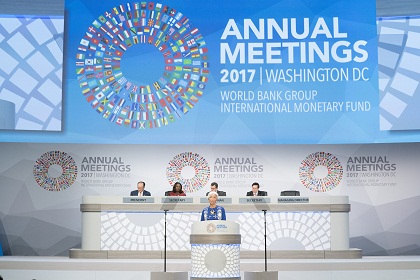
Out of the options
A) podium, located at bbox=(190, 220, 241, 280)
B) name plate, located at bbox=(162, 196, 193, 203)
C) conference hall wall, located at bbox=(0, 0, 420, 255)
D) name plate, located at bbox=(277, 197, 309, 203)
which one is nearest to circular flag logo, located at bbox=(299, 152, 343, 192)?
conference hall wall, located at bbox=(0, 0, 420, 255)

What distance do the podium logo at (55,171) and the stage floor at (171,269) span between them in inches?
154

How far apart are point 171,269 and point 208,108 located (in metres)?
4.41

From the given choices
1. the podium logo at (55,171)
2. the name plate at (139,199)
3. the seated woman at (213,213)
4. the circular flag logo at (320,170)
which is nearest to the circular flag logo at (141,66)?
the podium logo at (55,171)

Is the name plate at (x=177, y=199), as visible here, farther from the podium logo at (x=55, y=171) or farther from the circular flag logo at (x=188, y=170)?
the podium logo at (x=55, y=171)

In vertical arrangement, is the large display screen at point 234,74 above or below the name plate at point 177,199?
above

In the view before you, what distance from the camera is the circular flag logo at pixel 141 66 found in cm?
→ 1327

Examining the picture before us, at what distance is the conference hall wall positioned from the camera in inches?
516

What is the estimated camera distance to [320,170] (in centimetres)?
1358

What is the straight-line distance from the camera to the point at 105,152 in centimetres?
1362

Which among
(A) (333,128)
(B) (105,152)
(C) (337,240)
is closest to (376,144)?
(A) (333,128)

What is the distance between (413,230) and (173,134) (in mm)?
5059

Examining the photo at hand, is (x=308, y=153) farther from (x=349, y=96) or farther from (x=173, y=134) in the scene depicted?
(x=173, y=134)

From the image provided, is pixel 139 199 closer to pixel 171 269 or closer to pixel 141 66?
pixel 171 269

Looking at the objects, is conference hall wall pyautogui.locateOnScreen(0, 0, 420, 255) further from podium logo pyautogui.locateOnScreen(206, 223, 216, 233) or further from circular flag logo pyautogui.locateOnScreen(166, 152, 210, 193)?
podium logo pyautogui.locateOnScreen(206, 223, 216, 233)
